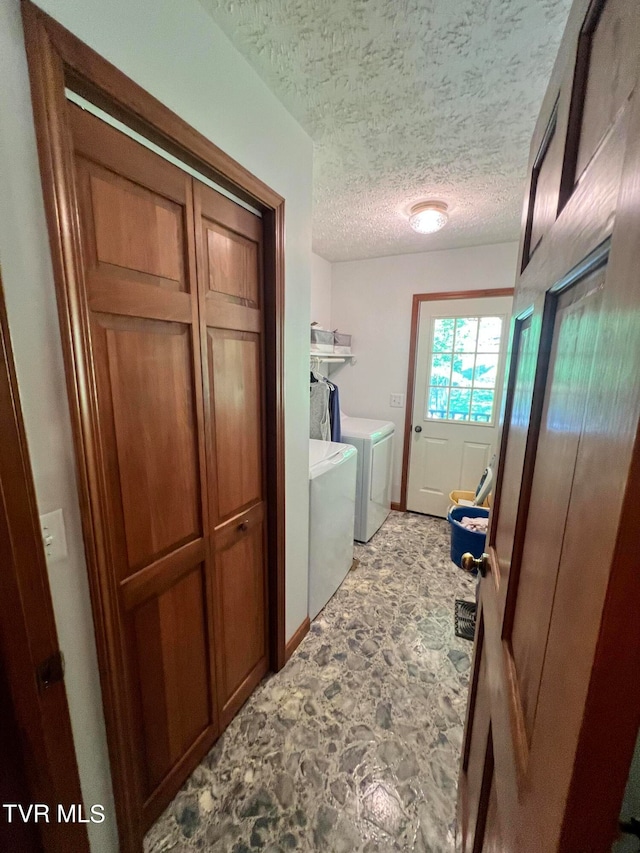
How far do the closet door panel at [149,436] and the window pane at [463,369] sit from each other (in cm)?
260

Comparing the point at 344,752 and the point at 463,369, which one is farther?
the point at 463,369

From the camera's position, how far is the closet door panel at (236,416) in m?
1.20

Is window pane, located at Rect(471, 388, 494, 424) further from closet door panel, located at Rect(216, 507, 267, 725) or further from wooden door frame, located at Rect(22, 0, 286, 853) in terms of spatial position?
wooden door frame, located at Rect(22, 0, 286, 853)

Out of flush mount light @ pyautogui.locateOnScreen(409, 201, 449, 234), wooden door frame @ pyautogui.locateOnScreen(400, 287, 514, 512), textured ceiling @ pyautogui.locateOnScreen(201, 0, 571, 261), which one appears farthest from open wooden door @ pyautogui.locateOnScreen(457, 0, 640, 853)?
wooden door frame @ pyautogui.locateOnScreen(400, 287, 514, 512)

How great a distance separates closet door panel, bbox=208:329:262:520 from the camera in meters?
1.20

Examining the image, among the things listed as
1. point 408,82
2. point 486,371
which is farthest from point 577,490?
point 486,371

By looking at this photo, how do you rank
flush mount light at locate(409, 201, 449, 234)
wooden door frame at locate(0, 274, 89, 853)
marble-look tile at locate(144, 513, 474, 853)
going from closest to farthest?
1. wooden door frame at locate(0, 274, 89, 853)
2. marble-look tile at locate(144, 513, 474, 853)
3. flush mount light at locate(409, 201, 449, 234)

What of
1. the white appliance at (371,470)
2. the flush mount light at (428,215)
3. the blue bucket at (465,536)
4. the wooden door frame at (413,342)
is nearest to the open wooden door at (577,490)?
the flush mount light at (428,215)

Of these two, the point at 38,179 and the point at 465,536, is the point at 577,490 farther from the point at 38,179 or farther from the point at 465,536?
the point at 465,536

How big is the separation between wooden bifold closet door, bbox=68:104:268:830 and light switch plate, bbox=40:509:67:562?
0.27 feet

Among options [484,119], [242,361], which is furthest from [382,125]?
[242,361]

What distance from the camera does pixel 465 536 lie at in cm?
242

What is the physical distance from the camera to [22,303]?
674 mm

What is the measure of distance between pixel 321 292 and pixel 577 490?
3187 mm
